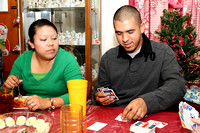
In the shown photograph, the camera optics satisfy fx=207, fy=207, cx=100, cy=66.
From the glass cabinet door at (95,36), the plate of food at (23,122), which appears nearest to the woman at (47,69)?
the plate of food at (23,122)

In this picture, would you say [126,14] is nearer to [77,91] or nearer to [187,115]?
[77,91]

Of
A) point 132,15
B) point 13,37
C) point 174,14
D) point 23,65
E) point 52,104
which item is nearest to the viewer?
point 52,104

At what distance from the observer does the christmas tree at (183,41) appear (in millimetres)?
2906

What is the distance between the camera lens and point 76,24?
11.2ft

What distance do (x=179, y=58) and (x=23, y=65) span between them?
217 cm

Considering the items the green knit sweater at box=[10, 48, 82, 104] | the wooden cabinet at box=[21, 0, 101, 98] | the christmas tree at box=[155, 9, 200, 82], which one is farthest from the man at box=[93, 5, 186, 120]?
the wooden cabinet at box=[21, 0, 101, 98]

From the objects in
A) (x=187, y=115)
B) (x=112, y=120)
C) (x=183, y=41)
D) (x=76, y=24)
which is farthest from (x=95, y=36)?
(x=187, y=115)

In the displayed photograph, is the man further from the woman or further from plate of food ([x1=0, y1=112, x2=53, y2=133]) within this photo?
plate of food ([x1=0, y1=112, x2=53, y2=133])

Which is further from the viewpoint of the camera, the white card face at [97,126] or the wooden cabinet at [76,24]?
the wooden cabinet at [76,24]

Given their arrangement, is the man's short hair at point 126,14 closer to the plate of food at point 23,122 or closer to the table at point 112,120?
the table at point 112,120

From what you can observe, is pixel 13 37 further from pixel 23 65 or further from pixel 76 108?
pixel 76 108

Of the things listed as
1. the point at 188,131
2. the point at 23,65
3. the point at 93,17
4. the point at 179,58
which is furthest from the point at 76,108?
the point at 93,17

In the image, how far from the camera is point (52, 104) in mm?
1352

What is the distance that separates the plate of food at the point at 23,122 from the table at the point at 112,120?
0.06 meters
